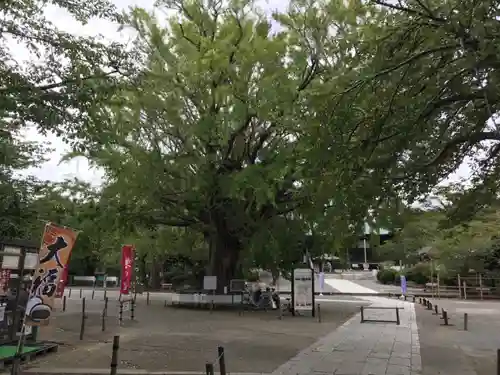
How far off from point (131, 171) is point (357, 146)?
12978 mm

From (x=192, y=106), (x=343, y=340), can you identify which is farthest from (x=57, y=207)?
(x=343, y=340)

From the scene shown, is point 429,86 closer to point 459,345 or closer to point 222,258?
point 459,345

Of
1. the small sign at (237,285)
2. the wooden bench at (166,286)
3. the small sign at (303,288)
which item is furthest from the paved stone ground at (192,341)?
the wooden bench at (166,286)

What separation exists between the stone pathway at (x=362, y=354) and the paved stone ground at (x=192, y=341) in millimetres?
416

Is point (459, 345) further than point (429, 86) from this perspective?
Yes

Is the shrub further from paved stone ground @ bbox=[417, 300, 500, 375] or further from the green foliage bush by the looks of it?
paved stone ground @ bbox=[417, 300, 500, 375]

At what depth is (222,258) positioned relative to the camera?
2470 centimetres

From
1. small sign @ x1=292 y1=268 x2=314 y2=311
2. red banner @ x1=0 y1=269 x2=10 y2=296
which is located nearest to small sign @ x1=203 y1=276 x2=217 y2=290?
small sign @ x1=292 y1=268 x2=314 y2=311

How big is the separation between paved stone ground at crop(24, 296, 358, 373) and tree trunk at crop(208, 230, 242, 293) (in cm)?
428

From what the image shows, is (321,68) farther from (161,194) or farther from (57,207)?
(57,207)

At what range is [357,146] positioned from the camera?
840cm

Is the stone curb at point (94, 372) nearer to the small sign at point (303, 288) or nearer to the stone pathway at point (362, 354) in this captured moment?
the stone pathway at point (362, 354)

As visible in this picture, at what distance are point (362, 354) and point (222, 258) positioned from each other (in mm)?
14088

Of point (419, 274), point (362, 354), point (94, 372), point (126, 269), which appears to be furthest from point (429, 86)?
point (419, 274)
